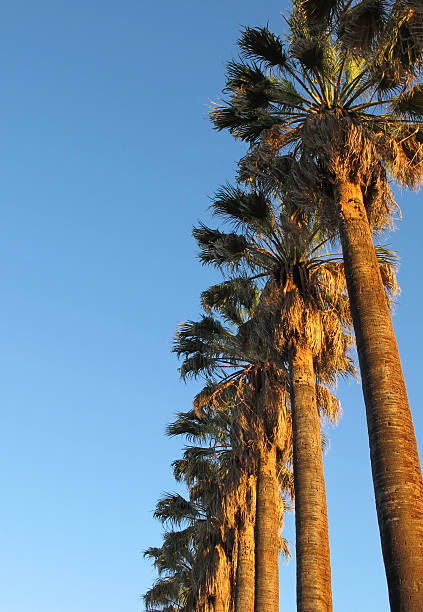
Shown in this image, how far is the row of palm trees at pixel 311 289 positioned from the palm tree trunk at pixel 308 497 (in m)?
0.03

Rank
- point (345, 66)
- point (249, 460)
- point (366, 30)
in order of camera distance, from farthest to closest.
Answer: point (249, 460)
point (345, 66)
point (366, 30)

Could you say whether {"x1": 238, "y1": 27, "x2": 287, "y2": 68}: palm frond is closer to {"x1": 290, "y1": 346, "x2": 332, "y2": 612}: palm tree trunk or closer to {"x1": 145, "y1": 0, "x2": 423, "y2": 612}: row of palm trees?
{"x1": 145, "y1": 0, "x2": 423, "y2": 612}: row of palm trees

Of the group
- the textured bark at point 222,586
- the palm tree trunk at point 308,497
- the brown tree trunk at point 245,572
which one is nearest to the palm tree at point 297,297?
the palm tree trunk at point 308,497

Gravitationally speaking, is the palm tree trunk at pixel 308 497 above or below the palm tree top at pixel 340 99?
below

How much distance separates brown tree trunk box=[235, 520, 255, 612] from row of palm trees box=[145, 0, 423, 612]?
0.20 ft

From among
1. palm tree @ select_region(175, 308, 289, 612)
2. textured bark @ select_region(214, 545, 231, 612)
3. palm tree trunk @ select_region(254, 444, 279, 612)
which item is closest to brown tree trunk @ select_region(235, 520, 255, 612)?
palm tree @ select_region(175, 308, 289, 612)

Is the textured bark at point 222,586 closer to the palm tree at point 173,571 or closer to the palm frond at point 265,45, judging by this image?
the palm tree at point 173,571

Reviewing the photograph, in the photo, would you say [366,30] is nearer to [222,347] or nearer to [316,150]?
[316,150]

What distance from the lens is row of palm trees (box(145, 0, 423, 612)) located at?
366 inches

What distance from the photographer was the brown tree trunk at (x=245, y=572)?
19.9 m

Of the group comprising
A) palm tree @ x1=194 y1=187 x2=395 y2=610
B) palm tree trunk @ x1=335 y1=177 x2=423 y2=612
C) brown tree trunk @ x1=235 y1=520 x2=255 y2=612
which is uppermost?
palm tree @ x1=194 y1=187 x2=395 y2=610

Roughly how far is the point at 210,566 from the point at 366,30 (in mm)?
19229

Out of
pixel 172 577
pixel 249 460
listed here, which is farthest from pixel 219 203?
pixel 172 577

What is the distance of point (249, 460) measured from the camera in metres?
19.6
